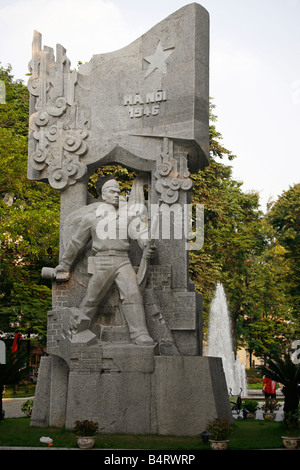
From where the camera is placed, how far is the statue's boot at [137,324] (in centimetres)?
1200

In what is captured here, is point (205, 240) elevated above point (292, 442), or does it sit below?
above

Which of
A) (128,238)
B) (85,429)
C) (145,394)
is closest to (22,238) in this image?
(128,238)

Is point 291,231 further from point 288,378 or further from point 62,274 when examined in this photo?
point 62,274

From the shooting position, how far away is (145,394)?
11570 millimetres

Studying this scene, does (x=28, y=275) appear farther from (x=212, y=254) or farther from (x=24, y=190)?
(x=212, y=254)

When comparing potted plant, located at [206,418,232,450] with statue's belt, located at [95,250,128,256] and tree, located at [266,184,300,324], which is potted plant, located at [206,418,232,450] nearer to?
statue's belt, located at [95,250,128,256]

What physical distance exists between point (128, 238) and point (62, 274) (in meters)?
1.52

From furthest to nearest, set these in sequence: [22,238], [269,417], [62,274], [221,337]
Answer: [221,337] < [22,238] < [269,417] < [62,274]

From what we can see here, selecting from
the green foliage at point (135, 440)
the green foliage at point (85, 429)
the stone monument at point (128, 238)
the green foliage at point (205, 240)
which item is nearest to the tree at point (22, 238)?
the green foliage at point (205, 240)

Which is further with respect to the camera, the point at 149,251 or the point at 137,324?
the point at 149,251

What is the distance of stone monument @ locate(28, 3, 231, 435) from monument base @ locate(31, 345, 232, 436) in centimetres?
2

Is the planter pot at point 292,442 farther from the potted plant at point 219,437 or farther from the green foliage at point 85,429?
the green foliage at point 85,429

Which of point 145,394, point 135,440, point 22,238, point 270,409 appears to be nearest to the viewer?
point 135,440

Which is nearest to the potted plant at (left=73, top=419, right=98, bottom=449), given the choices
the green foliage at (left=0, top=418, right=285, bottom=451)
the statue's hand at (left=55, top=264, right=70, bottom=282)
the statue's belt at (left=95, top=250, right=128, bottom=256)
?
the green foliage at (left=0, top=418, right=285, bottom=451)
